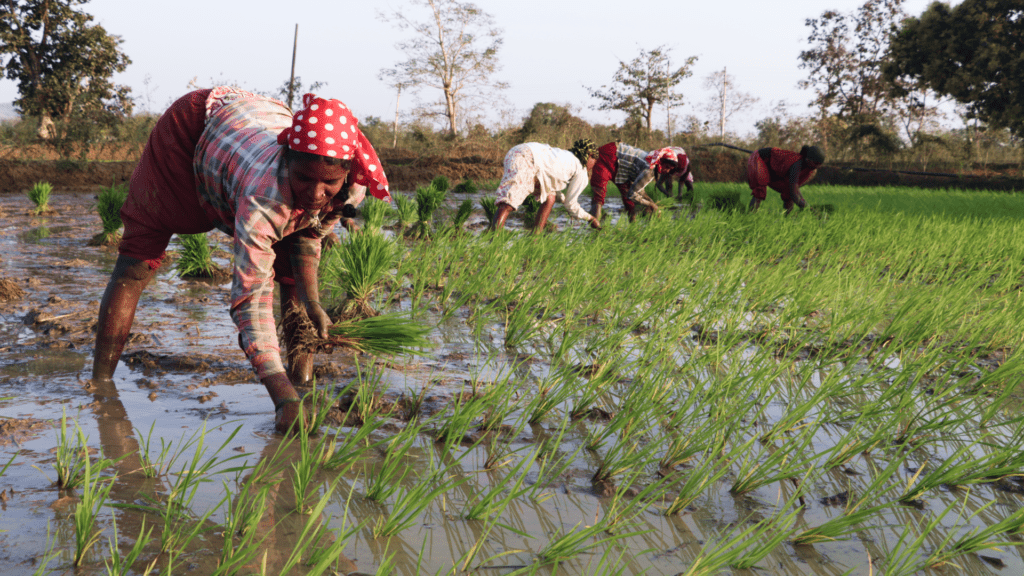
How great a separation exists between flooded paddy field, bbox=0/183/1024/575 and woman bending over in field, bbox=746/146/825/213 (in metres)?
3.83

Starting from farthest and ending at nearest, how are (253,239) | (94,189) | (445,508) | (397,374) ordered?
(94,189) → (397,374) → (253,239) → (445,508)

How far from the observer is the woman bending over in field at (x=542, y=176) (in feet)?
17.8

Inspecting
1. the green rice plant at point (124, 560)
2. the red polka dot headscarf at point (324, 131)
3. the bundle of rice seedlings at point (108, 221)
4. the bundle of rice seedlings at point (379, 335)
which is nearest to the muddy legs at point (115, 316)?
the bundle of rice seedlings at point (379, 335)

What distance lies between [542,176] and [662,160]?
2263mm

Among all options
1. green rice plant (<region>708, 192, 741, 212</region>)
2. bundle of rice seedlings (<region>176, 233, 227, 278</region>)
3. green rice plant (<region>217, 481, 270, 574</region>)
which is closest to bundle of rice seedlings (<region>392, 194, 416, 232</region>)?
bundle of rice seedlings (<region>176, 233, 227, 278</region>)

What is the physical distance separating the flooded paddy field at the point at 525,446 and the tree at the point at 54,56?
22024mm

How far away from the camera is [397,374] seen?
8.13 ft

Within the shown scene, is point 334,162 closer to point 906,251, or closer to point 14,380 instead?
point 14,380

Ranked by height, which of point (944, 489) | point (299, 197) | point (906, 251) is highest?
point (299, 197)

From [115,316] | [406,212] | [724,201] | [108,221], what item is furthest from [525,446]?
[724,201]

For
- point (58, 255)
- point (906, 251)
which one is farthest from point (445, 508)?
point (906, 251)

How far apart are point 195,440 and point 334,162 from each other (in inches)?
32.7

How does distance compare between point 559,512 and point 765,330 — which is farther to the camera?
point 765,330

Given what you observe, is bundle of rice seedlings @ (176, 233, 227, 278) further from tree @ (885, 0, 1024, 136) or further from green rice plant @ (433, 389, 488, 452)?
tree @ (885, 0, 1024, 136)
